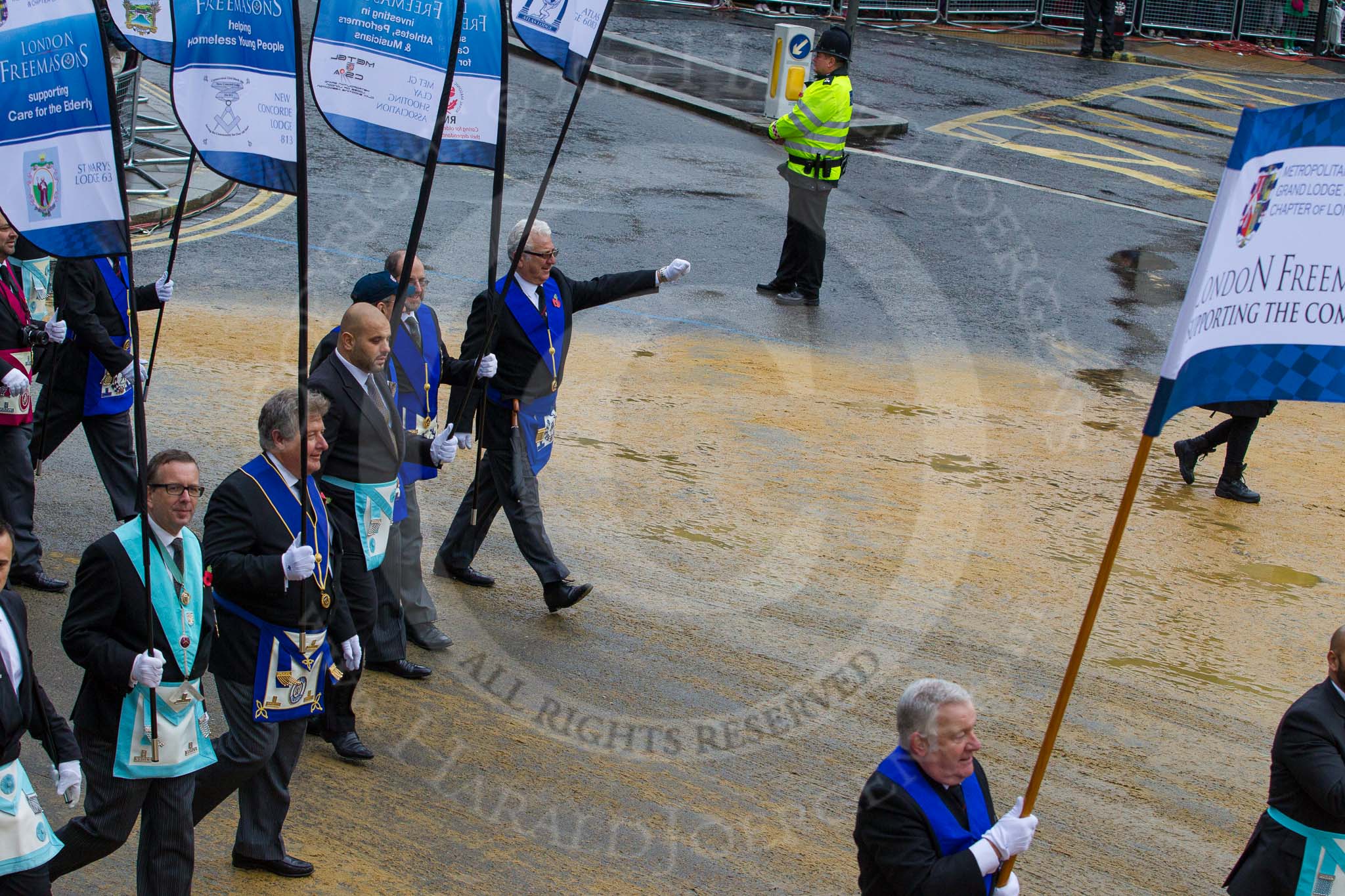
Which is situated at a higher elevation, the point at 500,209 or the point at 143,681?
the point at 500,209

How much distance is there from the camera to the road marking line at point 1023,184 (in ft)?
52.8

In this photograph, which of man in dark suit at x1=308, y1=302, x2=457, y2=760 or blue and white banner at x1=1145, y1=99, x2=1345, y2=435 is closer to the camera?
blue and white banner at x1=1145, y1=99, x2=1345, y2=435

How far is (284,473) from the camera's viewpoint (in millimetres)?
5102

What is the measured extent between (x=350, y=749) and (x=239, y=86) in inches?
107

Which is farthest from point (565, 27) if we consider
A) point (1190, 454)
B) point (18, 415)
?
point (1190, 454)

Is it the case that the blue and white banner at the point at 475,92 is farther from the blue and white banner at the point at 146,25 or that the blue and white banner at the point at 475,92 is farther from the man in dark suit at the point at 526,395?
the blue and white banner at the point at 146,25

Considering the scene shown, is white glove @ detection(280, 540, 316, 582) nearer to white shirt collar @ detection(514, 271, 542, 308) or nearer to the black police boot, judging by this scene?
white shirt collar @ detection(514, 271, 542, 308)

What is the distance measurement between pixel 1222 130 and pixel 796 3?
8430 mm

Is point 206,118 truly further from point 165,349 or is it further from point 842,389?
point 842,389

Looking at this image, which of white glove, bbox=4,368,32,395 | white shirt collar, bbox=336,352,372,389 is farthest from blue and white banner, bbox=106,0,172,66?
white shirt collar, bbox=336,352,372,389

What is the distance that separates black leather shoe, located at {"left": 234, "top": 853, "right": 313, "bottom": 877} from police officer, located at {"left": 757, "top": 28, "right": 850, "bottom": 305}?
26.8 ft

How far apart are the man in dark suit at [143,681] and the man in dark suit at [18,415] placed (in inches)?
97.0

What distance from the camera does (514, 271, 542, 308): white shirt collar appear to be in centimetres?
725

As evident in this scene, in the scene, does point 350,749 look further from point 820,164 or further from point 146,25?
point 820,164
